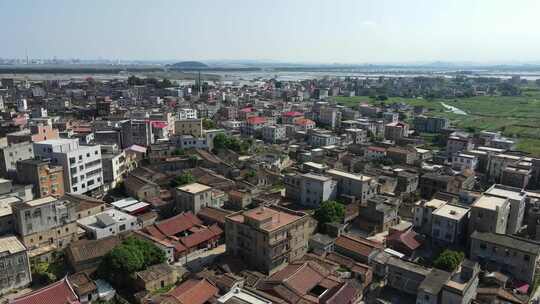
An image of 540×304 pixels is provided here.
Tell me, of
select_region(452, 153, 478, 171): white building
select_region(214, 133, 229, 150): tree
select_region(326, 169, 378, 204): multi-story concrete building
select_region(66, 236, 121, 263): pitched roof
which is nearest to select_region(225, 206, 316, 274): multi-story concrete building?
select_region(66, 236, 121, 263): pitched roof

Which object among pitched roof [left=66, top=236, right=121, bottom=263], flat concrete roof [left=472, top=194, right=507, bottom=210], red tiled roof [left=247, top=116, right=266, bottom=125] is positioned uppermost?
red tiled roof [left=247, top=116, right=266, bottom=125]

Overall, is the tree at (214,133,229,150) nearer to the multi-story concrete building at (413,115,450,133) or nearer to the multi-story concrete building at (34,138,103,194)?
the multi-story concrete building at (34,138,103,194)

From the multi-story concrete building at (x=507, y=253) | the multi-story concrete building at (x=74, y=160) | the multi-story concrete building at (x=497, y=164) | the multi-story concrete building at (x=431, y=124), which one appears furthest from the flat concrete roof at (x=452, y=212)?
the multi-story concrete building at (x=431, y=124)

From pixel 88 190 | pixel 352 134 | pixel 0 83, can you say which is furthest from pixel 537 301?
pixel 0 83

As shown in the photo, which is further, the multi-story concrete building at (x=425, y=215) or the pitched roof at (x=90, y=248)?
the multi-story concrete building at (x=425, y=215)

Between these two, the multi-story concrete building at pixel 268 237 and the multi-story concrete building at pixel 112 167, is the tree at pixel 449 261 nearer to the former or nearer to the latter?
the multi-story concrete building at pixel 268 237
